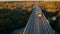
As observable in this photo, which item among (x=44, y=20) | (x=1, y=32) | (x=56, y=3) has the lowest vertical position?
(x=1, y=32)

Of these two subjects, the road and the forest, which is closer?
the road

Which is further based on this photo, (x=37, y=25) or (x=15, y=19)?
(x=15, y=19)

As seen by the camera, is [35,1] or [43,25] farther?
[35,1]

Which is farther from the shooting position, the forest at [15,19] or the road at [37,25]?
the forest at [15,19]

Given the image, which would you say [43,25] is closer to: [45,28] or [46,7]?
[45,28]

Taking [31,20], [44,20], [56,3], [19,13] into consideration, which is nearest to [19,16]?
[19,13]

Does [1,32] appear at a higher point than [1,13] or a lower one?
lower
